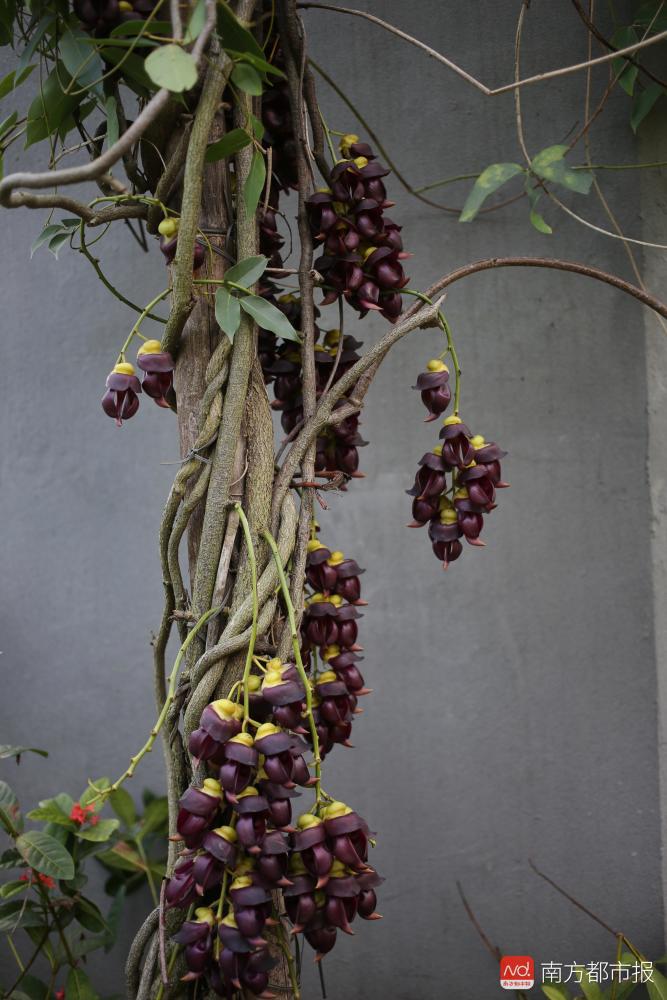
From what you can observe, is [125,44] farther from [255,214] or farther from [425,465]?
[425,465]

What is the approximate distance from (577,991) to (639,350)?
1.13 metres

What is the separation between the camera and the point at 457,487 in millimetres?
858

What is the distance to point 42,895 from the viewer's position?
4.48 feet

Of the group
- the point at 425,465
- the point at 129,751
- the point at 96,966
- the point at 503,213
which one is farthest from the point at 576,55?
the point at 96,966

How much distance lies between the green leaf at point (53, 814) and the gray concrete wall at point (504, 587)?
296 mm

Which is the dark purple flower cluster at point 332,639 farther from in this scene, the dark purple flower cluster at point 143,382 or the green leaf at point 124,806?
the green leaf at point 124,806

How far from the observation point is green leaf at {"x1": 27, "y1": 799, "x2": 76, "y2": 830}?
4.50 feet

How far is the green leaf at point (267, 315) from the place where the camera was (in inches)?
29.9

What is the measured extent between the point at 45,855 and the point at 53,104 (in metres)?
1.00

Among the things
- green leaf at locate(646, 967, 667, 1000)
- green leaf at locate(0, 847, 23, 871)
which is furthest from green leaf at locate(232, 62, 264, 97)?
green leaf at locate(646, 967, 667, 1000)

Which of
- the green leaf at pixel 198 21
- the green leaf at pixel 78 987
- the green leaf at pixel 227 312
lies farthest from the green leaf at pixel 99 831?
the green leaf at pixel 198 21

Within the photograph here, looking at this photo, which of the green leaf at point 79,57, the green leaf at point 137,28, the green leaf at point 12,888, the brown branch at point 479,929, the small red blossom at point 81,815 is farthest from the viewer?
the brown branch at point 479,929

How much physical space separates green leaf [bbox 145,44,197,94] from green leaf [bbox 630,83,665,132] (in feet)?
3.16

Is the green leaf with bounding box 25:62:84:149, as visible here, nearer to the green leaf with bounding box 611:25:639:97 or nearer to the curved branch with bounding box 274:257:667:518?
the curved branch with bounding box 274:257:667:518
